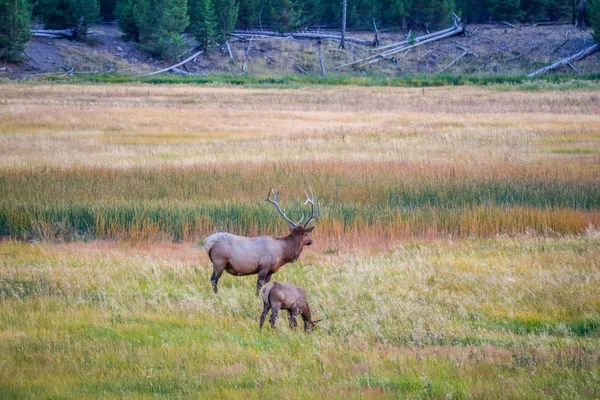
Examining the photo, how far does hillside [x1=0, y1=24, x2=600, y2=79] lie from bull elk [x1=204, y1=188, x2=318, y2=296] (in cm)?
5078

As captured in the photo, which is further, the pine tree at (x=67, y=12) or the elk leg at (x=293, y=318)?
the pine tree at (x=67, y=12)

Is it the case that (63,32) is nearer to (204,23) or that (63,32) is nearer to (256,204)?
(204,23)

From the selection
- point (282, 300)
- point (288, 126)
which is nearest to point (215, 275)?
point (282, 300)

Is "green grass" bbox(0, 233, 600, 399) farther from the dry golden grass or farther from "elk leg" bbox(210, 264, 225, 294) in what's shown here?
the dry golden grass

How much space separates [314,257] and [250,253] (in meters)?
3.32

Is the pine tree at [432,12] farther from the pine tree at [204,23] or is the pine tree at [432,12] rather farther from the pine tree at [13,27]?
the pine tree at [13,27]

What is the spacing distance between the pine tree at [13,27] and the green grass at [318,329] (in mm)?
44652

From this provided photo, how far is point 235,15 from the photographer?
66.9 meters

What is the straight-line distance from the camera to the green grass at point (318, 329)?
7406mm

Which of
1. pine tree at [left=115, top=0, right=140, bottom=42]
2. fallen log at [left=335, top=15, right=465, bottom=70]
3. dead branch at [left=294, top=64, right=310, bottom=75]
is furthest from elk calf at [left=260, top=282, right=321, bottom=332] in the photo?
pine tree at [left=115, top=0, right=140, bottom=42]

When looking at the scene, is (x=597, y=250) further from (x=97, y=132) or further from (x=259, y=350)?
(x=97, y=132)

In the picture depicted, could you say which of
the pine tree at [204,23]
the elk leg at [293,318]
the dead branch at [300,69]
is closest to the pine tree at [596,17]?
the dead branch at [300,69]

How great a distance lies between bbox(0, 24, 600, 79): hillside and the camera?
60.7 m

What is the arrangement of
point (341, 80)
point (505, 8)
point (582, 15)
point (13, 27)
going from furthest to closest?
point (505, 8)
point (582, 15)
point (341, 80)
point (13, 27)
